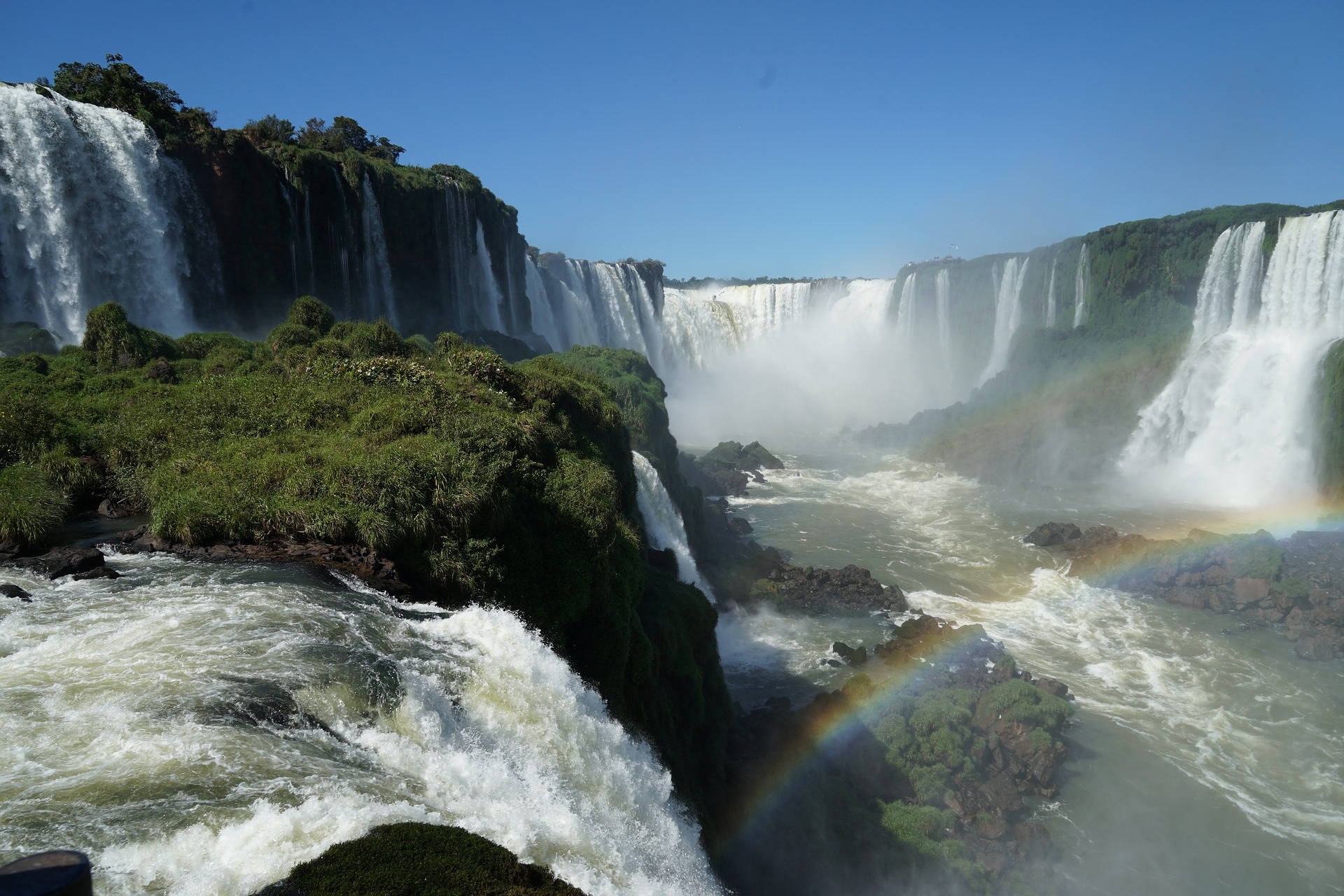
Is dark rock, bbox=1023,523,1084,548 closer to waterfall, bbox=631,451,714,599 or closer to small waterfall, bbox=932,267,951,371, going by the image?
waterfall, bbox=631,451,714,599

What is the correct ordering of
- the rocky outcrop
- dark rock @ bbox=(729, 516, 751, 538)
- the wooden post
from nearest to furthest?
the wooden post < dark rock @ bbox=(729, 516, 751, 538) < the rocky outcrop

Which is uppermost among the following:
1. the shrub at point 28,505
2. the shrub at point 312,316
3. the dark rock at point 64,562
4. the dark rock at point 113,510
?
the shrub at point 312,316

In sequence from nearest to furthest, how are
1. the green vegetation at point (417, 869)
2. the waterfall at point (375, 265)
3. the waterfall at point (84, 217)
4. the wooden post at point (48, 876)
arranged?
the wooden post at point (48, 876) < the green vegetation at point (417, 869) < the waterfall at point (84, 217) < the waterfall at point (375, 265)

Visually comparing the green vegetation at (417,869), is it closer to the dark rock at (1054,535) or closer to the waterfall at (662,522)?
the waterfall at (662,522)

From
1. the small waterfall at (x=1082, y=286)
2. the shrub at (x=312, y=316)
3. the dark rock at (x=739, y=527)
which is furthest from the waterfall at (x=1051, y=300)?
the shrub at (x=312, y=316)

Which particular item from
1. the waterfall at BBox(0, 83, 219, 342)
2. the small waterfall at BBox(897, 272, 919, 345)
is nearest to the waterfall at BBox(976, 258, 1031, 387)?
the small waterfall at BBox(897, 272, 919, 345)

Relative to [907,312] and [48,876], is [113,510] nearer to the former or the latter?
[48,876]

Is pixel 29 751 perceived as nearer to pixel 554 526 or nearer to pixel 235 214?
pixel 554 526
